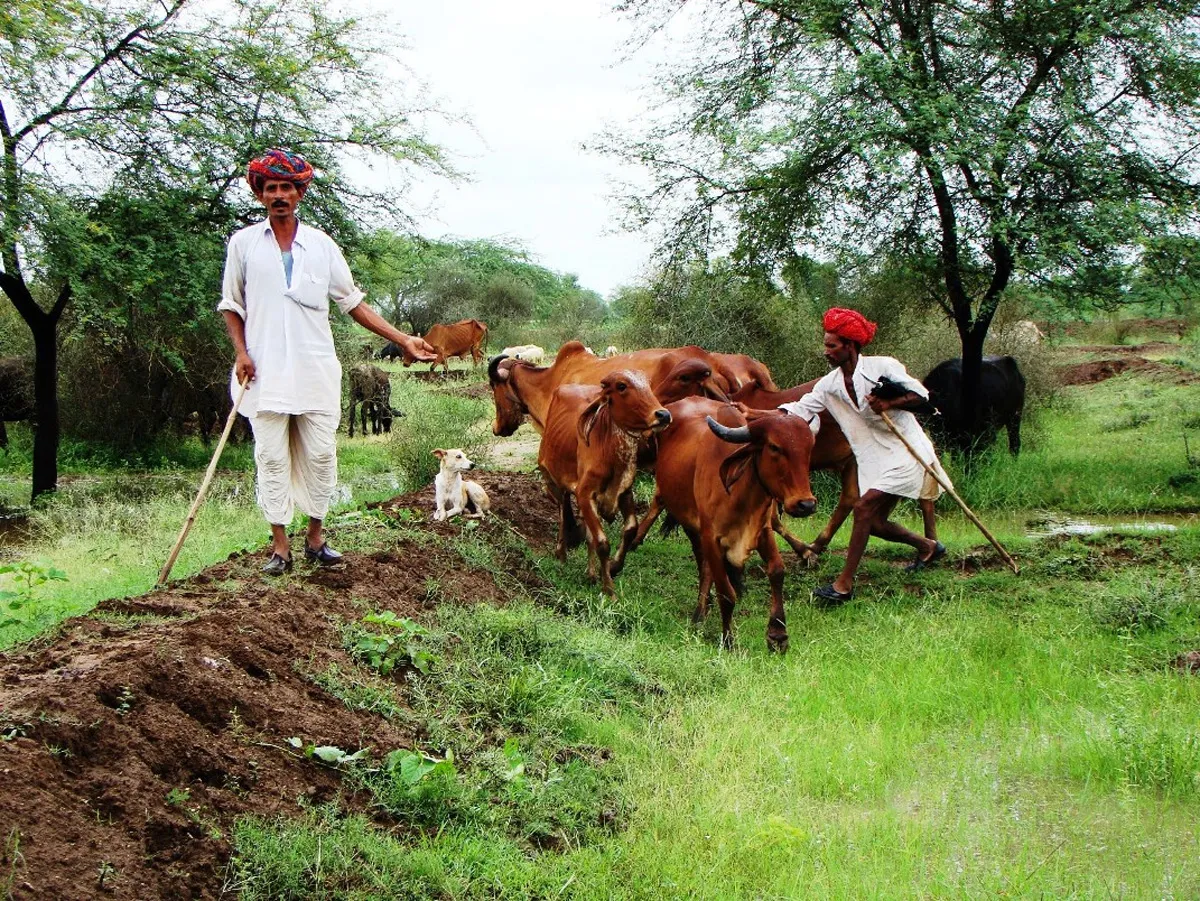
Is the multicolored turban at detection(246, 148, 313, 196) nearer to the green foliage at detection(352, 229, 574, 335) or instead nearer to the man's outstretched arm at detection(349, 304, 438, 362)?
the man's outstretched arm at detection(349, 304, 438, 362)

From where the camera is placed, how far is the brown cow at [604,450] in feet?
24.3

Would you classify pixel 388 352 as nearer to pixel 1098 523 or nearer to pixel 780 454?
pixel 1098 523

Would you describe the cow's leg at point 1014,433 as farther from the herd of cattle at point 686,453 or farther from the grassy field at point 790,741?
the herd of cattle at point 686,453

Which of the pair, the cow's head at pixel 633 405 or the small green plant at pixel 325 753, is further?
the cow's head at pixel 633 405

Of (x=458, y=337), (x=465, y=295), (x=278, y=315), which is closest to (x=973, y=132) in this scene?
(x=278, y=315)

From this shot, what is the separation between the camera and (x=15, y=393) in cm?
1792

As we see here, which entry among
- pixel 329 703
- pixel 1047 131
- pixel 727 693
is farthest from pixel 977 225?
pixel 329 703

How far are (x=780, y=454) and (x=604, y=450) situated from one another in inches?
68.5

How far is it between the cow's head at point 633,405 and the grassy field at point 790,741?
4.06ft

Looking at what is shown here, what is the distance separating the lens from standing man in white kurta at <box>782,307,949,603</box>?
756 cm

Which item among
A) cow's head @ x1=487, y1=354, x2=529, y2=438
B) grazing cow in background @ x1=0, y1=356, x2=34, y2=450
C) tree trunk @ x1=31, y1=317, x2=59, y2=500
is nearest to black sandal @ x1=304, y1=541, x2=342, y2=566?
cow's head @ x1=487, y1=354, x2=529, y2=438

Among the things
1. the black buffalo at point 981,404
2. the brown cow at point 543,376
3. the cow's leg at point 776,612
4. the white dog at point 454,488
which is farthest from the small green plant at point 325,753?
the black buffalo at point 981,404

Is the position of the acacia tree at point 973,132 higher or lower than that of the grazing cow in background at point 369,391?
higher

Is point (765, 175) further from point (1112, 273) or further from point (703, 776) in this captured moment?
Answer: point (703, 776)
